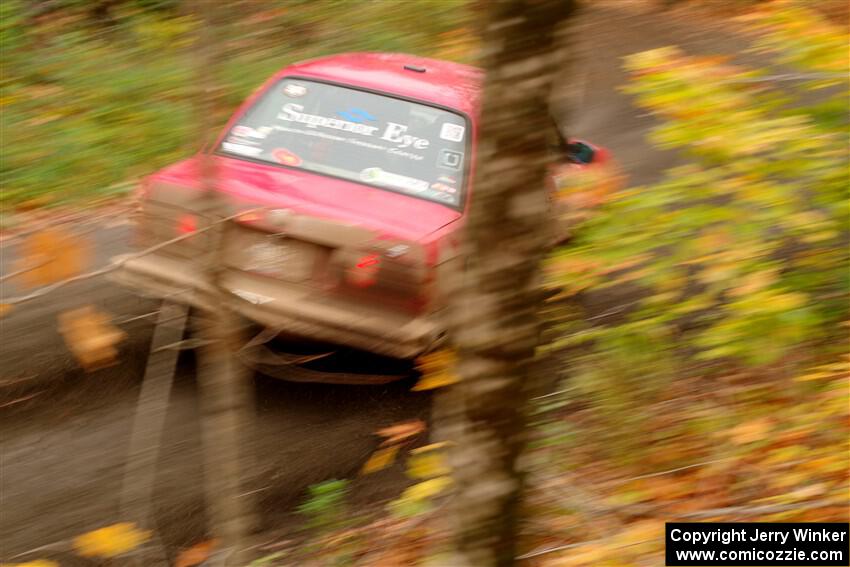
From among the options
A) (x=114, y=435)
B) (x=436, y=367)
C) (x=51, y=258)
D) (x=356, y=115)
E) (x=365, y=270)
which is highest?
(x=51, y=258)

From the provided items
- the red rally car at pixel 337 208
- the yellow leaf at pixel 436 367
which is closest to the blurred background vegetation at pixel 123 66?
the red rally car at pixel 337 208

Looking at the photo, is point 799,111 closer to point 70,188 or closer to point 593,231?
point 593,231

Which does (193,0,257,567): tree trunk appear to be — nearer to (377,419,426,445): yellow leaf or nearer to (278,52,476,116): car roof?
(377,419,426,445): yellow leaf

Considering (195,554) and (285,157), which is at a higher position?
(285,157)

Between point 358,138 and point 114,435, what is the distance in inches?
84.0

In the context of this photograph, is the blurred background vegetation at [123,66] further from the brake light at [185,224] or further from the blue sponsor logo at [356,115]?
the brake light at [185,224]

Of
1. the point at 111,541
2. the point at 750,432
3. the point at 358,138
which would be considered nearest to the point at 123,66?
the point at 358,138

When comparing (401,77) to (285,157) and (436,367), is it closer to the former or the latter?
(285,157)

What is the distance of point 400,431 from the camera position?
5.39 metres

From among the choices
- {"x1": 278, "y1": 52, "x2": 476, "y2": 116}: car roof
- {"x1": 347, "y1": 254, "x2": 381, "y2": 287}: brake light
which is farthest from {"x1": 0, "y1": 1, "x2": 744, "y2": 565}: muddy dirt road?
{"x1": 278, "y1": 52, "x2": 476, "y2": 116}: car roof

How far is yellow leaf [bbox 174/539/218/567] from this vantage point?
4277 millimetres

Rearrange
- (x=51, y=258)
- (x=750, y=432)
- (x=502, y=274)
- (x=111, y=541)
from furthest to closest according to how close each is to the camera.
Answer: (x=750, y=432) < (x=111, y=541) < (x=51, y=258) < (x=502, y=274)

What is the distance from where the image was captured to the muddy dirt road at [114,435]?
458cm

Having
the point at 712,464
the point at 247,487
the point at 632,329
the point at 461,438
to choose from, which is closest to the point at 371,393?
the point at 247,487
